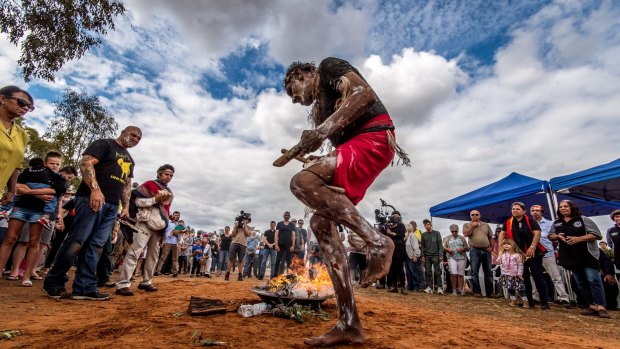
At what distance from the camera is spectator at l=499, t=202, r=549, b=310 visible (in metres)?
5.79

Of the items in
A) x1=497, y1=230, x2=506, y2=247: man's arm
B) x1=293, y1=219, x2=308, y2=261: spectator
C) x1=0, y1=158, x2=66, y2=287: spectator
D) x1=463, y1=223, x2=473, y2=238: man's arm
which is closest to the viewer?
x1=0, y1=158, x2=66, y2=287: spectator

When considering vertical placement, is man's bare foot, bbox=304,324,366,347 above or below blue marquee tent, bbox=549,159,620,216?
below

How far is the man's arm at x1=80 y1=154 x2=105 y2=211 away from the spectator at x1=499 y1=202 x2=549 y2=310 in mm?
7182

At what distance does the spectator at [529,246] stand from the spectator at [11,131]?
784 cm

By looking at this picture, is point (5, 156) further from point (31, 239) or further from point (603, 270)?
point (603, 270)

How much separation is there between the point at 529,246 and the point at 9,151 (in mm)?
8031

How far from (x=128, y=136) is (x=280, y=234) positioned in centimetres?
704

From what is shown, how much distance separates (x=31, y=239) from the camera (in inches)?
194

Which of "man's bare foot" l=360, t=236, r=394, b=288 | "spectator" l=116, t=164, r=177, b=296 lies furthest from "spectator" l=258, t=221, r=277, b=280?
"man's bare foot" l=360, t=236, r=394, b=288

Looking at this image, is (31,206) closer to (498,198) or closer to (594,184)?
(498,198)

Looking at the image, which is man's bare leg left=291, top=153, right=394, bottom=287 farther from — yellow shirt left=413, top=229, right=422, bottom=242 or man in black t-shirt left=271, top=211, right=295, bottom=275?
man in black t-shirt left=271, top=211, right=295, bottom=275

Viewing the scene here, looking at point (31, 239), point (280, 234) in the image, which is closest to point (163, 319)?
point (31, 239)

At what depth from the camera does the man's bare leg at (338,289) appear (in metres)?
1.90

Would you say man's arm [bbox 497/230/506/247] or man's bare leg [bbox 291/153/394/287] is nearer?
man's bare leg [bbox 291/153/394/287]
